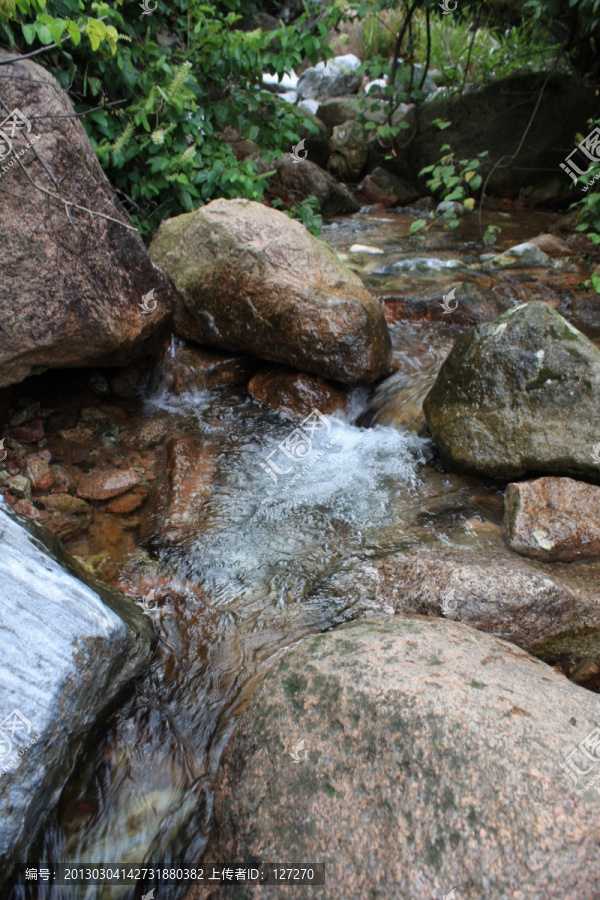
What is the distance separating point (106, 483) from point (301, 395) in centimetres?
173

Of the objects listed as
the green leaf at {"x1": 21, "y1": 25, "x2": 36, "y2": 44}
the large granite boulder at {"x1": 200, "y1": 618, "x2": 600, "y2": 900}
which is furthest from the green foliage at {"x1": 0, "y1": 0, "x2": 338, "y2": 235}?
the large granite boulder at {"x1": 200, "y1": 618, "x2": 600, "y2": 900}

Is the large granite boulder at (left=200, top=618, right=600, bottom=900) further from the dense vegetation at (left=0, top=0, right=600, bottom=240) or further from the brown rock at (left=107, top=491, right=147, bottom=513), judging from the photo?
the dense vegetation at (left=0, top=0, right=600, bottom=240)

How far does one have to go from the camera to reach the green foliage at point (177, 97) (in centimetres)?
439

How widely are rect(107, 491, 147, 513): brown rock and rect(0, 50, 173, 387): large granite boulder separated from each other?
0.96m

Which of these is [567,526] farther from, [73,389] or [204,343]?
[73,389]

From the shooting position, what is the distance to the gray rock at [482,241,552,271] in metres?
7.05

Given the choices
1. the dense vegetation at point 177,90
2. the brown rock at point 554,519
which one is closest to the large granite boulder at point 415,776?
the brown rock at point 554,519

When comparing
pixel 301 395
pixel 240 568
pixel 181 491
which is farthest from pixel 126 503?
pixel 301 395
